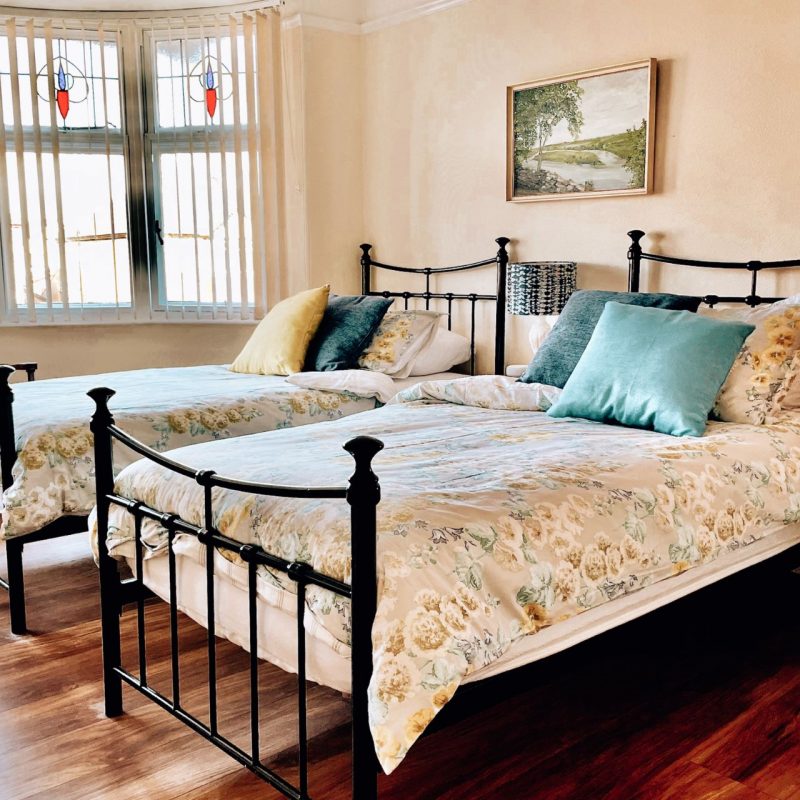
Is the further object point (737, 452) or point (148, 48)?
point (148, 48)

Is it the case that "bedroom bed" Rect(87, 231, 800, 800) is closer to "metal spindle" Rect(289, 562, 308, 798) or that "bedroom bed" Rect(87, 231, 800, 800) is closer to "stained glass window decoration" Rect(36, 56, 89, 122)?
"metal spindle" Rect(289, 562, 308, 798)

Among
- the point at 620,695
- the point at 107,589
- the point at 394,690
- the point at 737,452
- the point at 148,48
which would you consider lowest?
the point at 620,695

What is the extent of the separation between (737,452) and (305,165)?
303 centimetres

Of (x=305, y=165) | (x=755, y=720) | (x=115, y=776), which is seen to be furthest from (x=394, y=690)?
(x=305, y=165)

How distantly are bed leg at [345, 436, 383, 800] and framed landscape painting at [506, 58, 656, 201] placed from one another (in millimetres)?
2369

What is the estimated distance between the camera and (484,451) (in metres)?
2.14

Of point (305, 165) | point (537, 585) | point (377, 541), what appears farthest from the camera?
point (305, 165)

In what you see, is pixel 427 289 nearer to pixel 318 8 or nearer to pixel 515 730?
pixel 318 8

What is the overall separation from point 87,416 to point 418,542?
1.65 metres

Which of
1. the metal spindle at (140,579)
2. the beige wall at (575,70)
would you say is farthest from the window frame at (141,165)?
the metal spindle at (140,579)

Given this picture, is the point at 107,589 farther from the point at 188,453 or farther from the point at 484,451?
the point at 484,451

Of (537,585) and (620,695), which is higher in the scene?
(537,585)

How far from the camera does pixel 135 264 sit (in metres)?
4.80

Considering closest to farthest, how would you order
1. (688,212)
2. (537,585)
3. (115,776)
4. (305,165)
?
(537,585) < (115,776) < (688,212) < (305,165)
